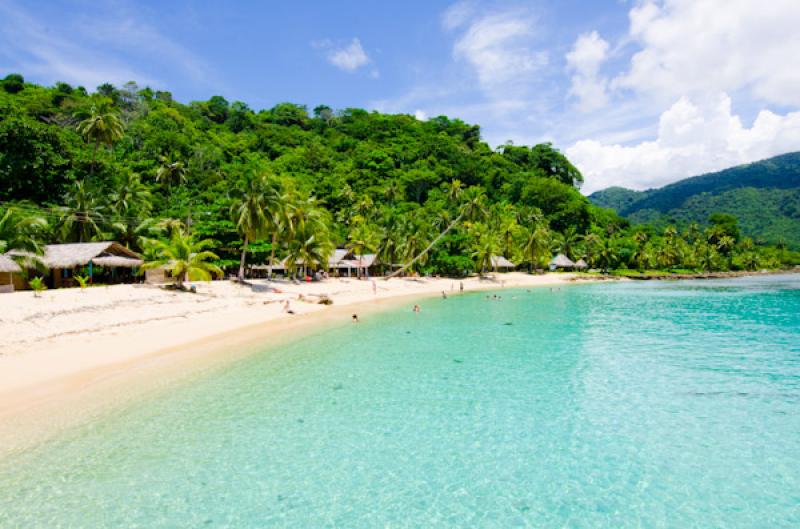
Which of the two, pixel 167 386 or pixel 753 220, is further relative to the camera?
pixel 753 220

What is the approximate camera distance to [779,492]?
698cm

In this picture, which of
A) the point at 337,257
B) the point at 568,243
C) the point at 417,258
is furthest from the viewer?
the point at 568,243

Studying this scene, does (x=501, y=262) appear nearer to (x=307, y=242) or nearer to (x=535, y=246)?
(x=535, y=246)

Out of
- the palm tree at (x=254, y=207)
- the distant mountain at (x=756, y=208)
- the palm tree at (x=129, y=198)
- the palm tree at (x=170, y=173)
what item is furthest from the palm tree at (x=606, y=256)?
the distant mountain at (x=756, y=208)

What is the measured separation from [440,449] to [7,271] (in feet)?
84.9

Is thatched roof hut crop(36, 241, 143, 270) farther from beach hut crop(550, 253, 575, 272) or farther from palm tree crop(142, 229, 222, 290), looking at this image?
beach hut crop(550, 253, 575, 272)

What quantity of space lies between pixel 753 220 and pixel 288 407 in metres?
189

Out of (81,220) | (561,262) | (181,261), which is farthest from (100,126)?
(561,262)

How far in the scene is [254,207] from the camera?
33.7 meters

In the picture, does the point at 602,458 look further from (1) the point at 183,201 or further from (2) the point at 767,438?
(1) the point at 183,201

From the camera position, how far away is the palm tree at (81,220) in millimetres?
35844

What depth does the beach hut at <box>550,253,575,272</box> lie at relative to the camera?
3069 inches

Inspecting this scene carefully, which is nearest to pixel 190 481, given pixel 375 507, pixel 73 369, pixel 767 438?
pixel 375 507

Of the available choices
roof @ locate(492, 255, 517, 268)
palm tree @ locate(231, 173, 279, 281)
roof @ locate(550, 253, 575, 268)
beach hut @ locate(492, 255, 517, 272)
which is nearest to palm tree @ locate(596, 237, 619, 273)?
roof @ locate(550, 253, 575, 268)
